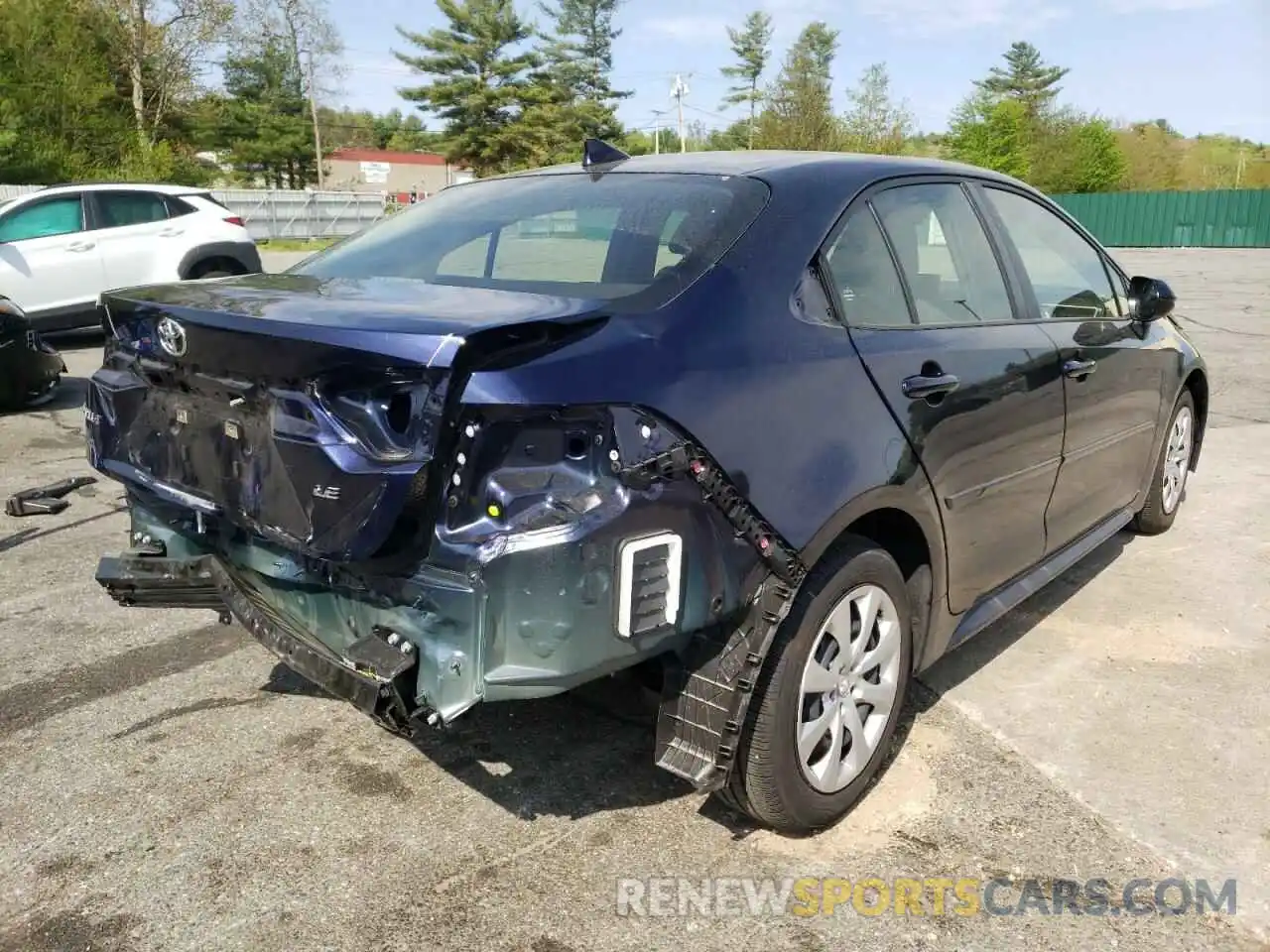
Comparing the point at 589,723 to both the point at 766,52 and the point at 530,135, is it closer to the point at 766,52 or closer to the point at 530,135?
the point at 530,135

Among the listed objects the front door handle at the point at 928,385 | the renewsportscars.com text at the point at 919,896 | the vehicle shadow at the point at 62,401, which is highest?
the front door handle at the point at 928,385

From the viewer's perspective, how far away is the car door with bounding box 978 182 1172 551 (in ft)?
11.9

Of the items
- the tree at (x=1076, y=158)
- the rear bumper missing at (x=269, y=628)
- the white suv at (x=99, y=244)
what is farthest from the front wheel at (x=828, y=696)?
the tree at (x=1076, y=158)

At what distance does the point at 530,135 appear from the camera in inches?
2020

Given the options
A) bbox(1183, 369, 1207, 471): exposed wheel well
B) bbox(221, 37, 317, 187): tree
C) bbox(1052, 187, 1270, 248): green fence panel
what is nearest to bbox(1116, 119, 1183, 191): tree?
bbox(1052, 187, 1270, 248): green fence panel

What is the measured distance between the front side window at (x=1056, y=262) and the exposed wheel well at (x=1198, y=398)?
1107 mm

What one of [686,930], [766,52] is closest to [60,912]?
[686,930]

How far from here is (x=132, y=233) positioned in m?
11.5

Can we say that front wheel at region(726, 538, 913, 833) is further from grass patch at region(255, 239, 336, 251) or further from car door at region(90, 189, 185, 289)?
grass patch at region(255, 239, 336, 251)

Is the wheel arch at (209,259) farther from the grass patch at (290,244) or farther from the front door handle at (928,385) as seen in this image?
the grass patch at (290,244)

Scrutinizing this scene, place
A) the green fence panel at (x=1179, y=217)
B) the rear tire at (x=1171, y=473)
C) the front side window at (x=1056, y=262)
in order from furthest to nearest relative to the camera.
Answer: the green fence panel at (x=1179, y=217)
the rear tire at (x=1171, y=473)
the front side window at (x=1056, y=262)

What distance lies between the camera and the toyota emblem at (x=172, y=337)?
8.32 ft

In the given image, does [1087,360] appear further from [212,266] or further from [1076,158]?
[1076,158]

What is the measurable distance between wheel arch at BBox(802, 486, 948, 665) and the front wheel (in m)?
0.07
